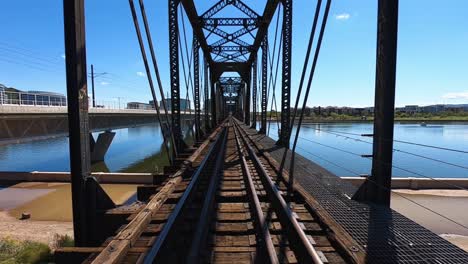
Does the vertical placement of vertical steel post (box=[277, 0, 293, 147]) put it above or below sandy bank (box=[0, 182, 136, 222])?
above

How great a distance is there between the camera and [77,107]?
4.64m

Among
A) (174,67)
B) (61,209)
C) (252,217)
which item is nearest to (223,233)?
(252,217)

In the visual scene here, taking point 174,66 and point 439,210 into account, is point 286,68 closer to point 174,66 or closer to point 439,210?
point 174,66

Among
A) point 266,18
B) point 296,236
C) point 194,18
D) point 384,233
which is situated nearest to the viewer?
point 296,236

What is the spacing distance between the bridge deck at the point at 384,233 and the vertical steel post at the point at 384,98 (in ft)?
1.53

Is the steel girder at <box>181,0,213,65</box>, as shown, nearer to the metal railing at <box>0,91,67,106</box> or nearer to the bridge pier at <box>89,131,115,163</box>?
the metal railing at <box>0,91,67,106</box>

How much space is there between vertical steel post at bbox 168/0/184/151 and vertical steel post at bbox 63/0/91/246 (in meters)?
8.23

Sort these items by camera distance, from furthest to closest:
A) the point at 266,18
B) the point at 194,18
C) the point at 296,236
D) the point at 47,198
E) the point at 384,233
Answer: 1. the point at 194,18
2. the point at 266,18
3. the point at 47,198
4. the point at 384,233
5. the point at 296,236

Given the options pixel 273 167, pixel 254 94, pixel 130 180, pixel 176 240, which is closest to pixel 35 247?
pixel 273 167

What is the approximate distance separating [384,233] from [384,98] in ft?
6.77

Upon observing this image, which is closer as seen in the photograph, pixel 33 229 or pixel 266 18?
pixel 33 229

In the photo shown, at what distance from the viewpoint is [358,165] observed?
2970cm

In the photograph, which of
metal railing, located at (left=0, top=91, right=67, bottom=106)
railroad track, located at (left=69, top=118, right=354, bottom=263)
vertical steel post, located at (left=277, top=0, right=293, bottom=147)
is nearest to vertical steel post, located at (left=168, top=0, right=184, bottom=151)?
vertical steel post, located at (left=277, top=0, right=293, bottom=147)

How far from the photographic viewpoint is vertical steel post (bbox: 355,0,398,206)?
5.02 m
